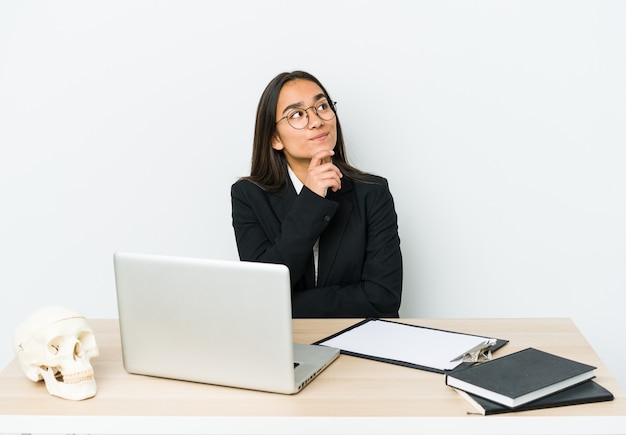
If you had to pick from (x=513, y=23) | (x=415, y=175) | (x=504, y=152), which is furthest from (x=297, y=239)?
(x=513, y=23)

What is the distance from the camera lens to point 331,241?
2.57 metres

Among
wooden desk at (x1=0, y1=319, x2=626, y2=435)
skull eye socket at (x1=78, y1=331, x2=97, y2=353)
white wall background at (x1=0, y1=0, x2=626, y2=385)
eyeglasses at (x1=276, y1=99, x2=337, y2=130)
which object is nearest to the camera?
wooden desk at (x1=0, y1=319, x2=626, y2=435)

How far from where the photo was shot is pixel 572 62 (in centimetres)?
291

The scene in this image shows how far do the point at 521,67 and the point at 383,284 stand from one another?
1039 mm

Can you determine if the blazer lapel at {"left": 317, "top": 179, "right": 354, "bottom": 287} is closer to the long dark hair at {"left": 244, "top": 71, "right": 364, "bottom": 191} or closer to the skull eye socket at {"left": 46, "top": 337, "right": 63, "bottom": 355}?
the long dark hair at {"left": 244, "top": 71, "right": 364, "bottom": 191}

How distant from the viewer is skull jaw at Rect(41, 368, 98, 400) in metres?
1.57

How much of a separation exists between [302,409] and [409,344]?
0.43 metres

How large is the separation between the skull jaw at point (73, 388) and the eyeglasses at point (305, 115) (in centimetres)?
119

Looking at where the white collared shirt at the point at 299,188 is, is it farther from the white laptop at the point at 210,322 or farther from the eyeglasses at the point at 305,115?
the white laptop at the point at 210,322

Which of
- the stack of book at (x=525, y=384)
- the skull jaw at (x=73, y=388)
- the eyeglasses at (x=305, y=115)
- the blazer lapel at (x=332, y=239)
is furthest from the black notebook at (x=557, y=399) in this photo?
the eyeglasses at (x=305, y=115)

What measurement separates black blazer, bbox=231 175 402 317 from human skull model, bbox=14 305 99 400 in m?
0.84

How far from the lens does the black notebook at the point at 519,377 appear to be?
58.1 inches

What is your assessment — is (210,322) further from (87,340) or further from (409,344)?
(409,344)

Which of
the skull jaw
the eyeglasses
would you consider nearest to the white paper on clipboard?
the skull jaw
